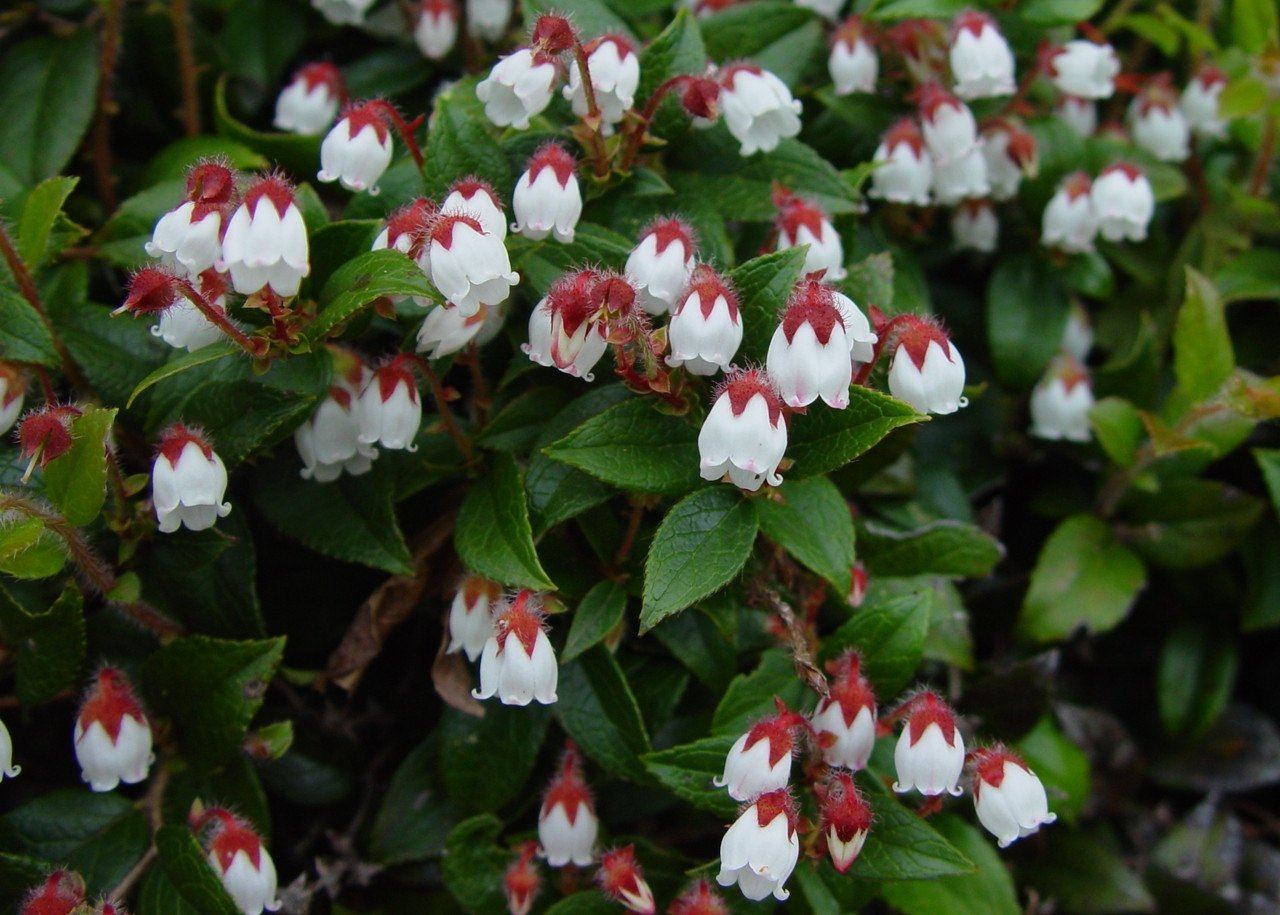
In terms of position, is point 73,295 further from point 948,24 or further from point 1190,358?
point 1190,358

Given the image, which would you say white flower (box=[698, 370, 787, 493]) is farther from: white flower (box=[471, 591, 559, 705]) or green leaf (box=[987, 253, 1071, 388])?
green leaf (box=[987, 253, 1071, 388])

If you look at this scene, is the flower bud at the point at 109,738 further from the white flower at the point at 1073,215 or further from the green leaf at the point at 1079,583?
the white flower at the point at 1073,215

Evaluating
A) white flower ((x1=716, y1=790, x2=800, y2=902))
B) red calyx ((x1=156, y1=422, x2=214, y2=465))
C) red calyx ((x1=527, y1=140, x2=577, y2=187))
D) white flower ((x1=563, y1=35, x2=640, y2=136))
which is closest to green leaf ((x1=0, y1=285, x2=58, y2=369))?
red calyx ((x1=156, y1=422, x2=214, y2=465))

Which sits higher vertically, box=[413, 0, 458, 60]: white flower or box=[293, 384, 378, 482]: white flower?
box=[413, 0, 458, 60]: white flower

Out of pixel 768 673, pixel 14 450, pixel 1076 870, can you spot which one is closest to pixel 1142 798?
pixel 1076 870

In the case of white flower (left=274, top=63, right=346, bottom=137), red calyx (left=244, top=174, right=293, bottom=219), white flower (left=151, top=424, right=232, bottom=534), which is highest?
red calyx (left=244, top=174, right=293, bottom=219)

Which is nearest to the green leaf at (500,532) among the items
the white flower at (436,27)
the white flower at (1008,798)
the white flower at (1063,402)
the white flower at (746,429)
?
the white flower at (746,429)

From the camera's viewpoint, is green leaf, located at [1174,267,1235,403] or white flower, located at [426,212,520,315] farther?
green leaf, located at [1174,267,1235,403]
